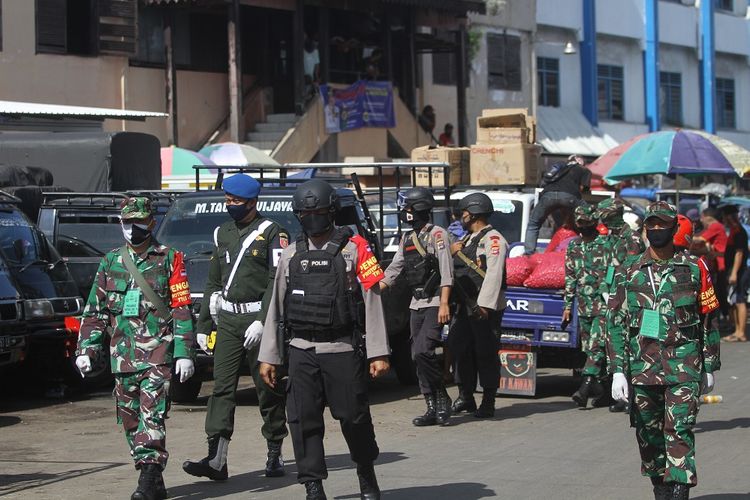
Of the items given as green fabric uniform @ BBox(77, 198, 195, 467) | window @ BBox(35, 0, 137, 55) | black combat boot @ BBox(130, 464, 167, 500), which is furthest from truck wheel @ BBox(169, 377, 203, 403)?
window @ BBox(35, 0, 137, 55)

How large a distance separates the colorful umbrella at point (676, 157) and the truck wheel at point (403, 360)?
23.6ft

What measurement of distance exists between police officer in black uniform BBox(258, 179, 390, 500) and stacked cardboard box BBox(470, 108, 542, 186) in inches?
469

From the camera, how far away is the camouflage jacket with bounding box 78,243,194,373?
27.5ft

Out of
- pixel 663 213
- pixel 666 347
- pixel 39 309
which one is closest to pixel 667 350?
pixel 666 347

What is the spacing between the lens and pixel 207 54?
1116 inches

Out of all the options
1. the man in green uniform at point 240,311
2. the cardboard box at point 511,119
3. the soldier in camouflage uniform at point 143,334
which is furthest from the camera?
the cardboard box at point 511,119

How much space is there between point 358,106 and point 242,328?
20677mm

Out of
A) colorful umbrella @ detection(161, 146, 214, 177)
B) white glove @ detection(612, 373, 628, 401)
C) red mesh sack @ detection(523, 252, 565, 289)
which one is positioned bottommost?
white glove @ detection(612, 373, 628, 401)

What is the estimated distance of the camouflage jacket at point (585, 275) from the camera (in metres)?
11.9

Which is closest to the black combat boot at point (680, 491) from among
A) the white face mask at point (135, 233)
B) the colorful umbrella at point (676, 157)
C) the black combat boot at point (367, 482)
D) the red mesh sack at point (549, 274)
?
the black combat boot at point (367, 482)

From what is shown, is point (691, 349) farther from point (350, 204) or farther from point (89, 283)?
point (89, 283)

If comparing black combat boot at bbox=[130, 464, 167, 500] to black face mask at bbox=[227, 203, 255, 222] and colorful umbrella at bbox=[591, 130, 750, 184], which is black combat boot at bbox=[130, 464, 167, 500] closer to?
black face mask at bbox=[227, 203, 255, 222]

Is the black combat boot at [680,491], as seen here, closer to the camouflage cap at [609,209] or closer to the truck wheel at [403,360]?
the camouflage cap at [609,209]

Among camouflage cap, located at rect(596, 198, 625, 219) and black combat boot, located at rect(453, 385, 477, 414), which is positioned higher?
camouflage cap, located at rect(596, 198, 625, 219)
